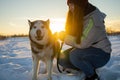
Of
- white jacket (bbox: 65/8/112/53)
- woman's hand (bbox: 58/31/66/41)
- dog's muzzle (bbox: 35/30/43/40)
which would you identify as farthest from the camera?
woman's hand (bbox: 58/31/66/41)

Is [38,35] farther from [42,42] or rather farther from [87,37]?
[87,37]

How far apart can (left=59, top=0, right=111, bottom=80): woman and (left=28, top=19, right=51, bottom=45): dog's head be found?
326 mm

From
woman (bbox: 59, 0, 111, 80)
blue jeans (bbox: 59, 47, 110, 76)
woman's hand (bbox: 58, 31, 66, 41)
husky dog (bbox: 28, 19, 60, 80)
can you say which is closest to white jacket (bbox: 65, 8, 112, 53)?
woman (bbox: 59, 0, 111, 80)

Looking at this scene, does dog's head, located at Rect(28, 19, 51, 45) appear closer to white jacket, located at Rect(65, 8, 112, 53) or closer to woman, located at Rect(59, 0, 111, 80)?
woman, located at Rect(59, 0, 111, 80)

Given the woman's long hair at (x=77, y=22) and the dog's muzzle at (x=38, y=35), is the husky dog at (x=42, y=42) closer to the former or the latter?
the dog's muzzle at (x=38, y=35)

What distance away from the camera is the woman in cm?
394

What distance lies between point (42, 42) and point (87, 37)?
2.77 feet

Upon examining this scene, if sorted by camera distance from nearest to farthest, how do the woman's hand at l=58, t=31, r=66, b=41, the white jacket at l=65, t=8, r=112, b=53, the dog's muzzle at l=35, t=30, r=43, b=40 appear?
the white jacket at l=65, t=8, r=112, b=53 < the dog's muzzle at l=35, t=30, r=43, b=40 < the woman's hand at l=58, t=31, r=66, b=41

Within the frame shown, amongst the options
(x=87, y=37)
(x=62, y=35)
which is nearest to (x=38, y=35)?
(x=62, y=35)

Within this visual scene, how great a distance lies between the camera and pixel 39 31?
4.14m

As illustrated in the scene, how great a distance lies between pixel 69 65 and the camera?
487cm

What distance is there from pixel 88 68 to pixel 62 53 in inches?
39.8

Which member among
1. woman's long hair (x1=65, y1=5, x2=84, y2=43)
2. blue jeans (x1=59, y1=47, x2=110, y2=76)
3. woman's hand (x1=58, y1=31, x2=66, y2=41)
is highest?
woman's long hair (x1=65, y1=5, x2=84, y2=43)

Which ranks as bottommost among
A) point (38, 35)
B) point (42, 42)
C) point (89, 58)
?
point (89, 58)
